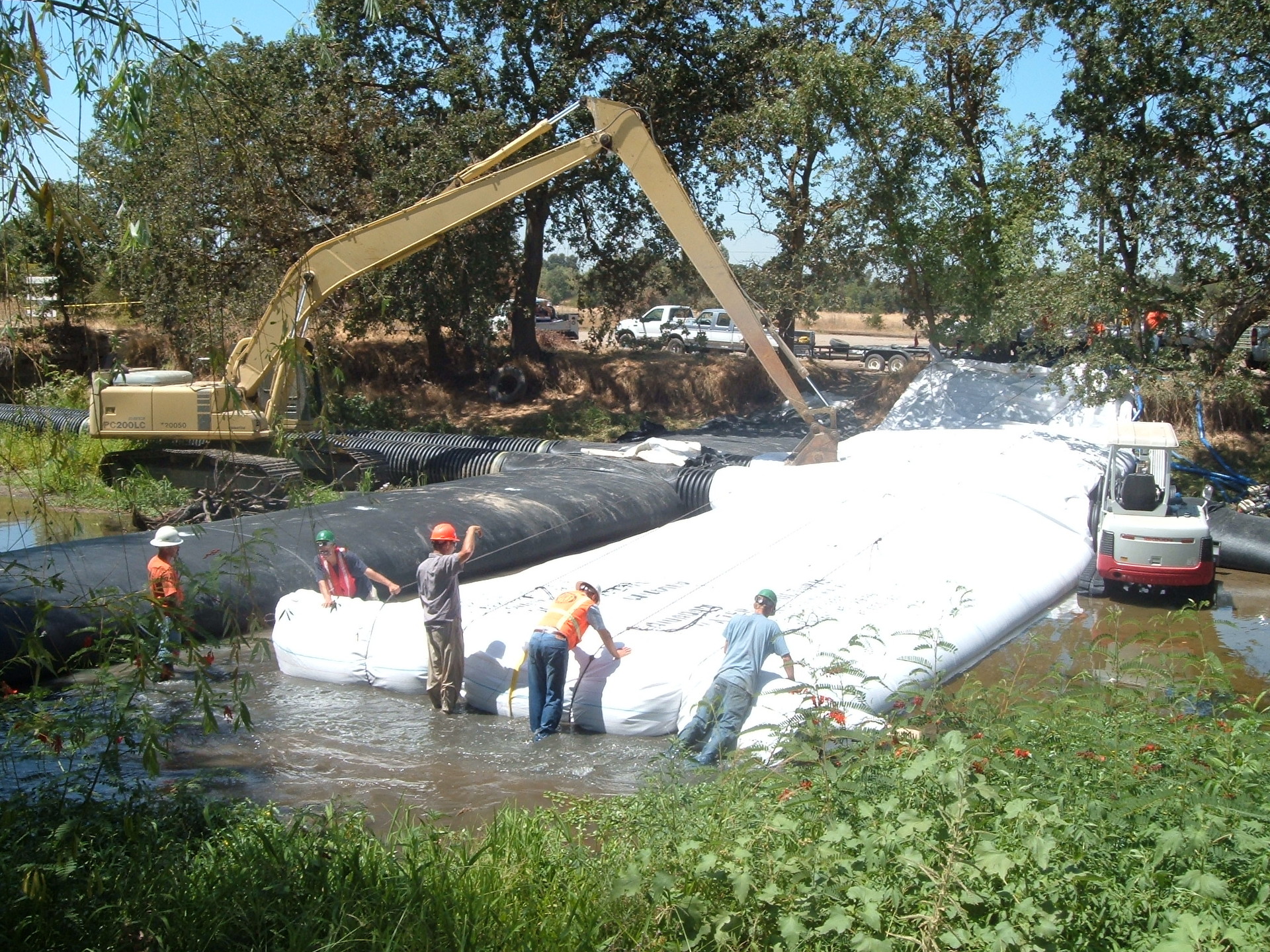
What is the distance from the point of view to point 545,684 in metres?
7.12

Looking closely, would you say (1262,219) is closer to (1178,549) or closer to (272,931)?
(1178,549)

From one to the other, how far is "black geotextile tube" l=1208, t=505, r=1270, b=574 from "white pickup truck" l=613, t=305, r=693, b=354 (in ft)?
51.1

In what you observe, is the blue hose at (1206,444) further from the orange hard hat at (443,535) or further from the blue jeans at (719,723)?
the orange hard hat at (443,535)

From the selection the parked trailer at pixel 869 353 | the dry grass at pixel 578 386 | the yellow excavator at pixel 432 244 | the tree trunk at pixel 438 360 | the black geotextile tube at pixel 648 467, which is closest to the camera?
the yellow excavator at pixel 432 244

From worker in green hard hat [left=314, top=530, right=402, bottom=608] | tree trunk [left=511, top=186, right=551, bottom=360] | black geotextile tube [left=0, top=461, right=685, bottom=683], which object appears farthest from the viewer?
tree trunk [left=511, top=186, right=551, bottom=360]

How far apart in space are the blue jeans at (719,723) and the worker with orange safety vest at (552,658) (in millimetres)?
865

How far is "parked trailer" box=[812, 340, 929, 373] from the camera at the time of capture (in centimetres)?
2711

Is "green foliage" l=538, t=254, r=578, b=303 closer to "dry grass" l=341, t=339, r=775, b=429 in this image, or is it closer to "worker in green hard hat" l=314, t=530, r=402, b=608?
"dry grass" l=341, t=339, r=775, b=429

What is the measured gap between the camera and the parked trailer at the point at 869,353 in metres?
27.1

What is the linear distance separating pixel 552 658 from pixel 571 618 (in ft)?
0.95

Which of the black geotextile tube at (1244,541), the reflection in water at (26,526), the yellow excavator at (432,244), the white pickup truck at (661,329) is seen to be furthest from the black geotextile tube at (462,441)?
the white pickup truck at (661,329)

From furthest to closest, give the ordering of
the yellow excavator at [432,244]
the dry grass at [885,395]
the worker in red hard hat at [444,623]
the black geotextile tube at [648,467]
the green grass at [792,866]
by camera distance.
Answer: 1. the dry grass at [885,395]
2. the black geotextile tube at [648,467]
3. the yellow excavator at [432,244]
4. the worker in red hard hat at [444,623]
5. the green grass at [792,866]

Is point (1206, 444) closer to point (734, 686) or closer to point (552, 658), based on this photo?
point (734, 686)

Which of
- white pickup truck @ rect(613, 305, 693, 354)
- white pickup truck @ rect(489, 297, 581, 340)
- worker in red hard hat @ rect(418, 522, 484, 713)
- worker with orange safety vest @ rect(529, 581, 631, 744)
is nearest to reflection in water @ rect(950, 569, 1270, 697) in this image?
worker with orange safety vest @ rect(529, 581, 631, 744)
